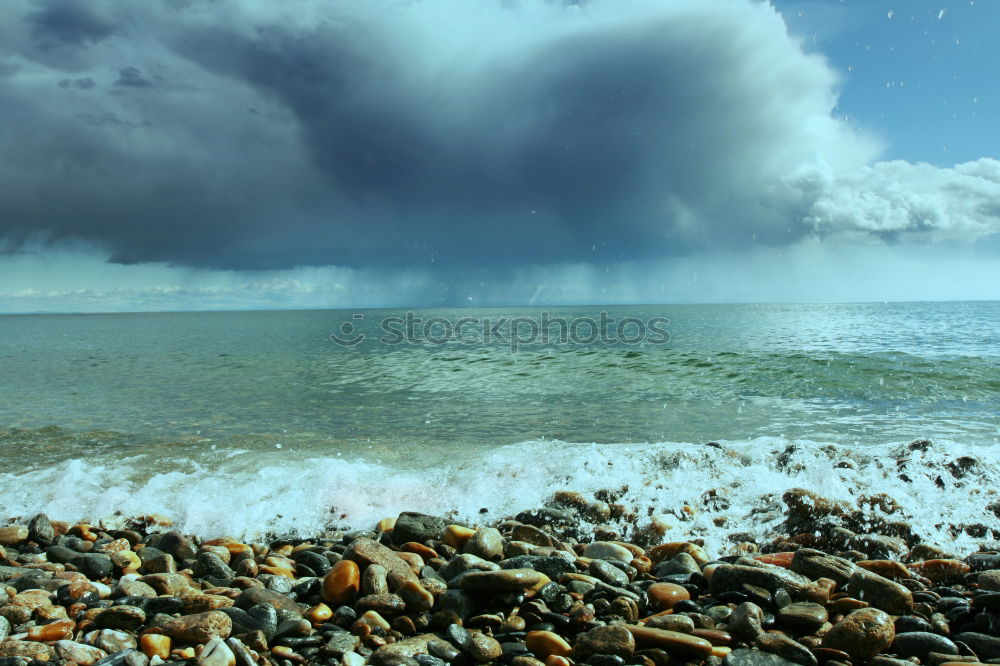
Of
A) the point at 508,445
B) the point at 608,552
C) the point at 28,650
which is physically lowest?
the point at 508,445

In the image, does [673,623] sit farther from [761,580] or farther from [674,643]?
[761,580]

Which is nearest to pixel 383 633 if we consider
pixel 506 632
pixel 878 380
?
pixel 506 632

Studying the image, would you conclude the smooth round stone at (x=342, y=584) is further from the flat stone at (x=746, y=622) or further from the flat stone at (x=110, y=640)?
the flat stone at (x=746, y=622)

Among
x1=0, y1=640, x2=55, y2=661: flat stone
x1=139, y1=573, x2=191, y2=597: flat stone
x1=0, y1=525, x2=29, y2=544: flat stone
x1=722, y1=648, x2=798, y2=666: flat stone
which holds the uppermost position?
x1=722, y1=648, x2=798, y2=666: flat stone

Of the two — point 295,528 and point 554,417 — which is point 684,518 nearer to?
point 295,528

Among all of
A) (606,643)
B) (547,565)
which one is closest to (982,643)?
(606,643)

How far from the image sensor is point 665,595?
449 cm

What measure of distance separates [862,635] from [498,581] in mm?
2404

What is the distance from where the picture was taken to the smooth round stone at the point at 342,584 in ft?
15.3

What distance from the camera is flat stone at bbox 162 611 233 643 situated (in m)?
3.94

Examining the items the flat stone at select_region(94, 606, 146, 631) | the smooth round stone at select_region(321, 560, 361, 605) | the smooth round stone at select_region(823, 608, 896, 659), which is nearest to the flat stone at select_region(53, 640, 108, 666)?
the flat stone at select_region(94, 606, 146, 631)

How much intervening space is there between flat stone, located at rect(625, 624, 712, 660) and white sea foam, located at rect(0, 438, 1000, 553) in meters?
2.78

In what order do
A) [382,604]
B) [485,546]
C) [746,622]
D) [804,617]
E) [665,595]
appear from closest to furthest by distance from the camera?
[746,622], [804,617], [382,604], [665,595], [485,546]

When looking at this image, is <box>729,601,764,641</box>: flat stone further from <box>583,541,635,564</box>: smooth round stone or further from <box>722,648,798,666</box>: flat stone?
<box>583,541,635,564</box>: smooth round stone
